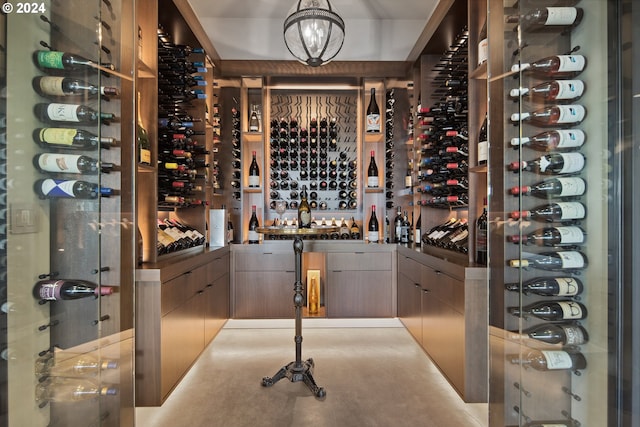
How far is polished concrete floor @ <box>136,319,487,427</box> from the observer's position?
1.81 meters

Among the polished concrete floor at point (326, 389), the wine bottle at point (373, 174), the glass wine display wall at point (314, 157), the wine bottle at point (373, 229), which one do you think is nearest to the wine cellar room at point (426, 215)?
the polished concrete floor at point (326, 389)

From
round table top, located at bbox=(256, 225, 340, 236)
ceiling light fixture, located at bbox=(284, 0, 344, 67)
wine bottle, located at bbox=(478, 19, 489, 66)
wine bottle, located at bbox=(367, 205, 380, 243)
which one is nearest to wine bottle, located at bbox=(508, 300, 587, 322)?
round table top, located at bbox=(256, 225, 340, 236)

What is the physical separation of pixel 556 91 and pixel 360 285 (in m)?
2.64

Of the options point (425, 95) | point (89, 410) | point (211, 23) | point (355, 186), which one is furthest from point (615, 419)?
point (211, 23)

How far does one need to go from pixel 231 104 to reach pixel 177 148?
132 centimetres

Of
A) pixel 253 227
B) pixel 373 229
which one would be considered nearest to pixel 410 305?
pixel 373 229

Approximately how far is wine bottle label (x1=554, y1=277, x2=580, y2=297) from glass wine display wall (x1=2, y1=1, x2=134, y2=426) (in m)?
1.58

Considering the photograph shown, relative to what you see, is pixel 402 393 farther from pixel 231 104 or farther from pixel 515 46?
pixel 231 104

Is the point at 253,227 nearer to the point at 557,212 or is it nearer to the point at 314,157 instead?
the point at 314,157

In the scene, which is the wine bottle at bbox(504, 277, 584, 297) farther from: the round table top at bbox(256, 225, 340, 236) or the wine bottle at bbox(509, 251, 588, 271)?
the round table top at bbox(256, 225, 340, 236)

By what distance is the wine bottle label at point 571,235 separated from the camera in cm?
113

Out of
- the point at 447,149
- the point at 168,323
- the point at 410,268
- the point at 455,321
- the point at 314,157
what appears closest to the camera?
the point at 168,323

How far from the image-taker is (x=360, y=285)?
352 cm

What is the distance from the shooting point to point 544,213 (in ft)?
3.85
